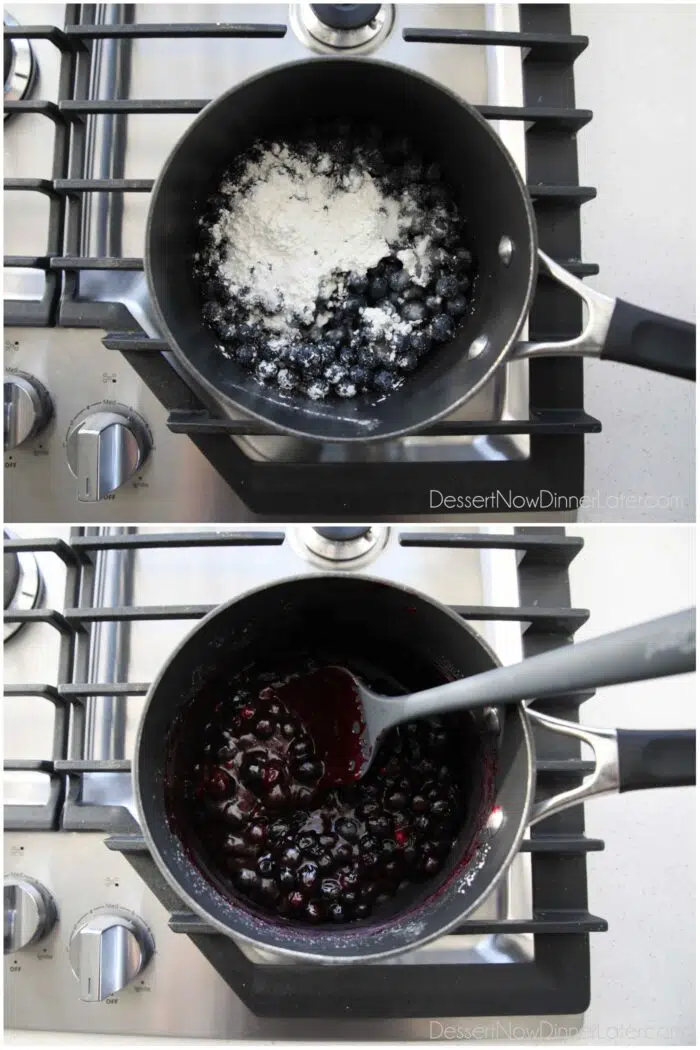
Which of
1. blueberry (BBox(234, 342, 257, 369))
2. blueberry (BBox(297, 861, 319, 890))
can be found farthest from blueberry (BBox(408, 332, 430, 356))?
blueberry (BBox(297, 861, 319, 890))

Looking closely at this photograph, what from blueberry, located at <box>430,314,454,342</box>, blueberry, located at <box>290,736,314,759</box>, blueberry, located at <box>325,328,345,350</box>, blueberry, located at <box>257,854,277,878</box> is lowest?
blueberry, located at <box>257,854,277,878</box>

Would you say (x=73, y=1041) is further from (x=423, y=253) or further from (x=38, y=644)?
(x=423, y=253)

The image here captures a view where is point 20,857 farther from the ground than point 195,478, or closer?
closer

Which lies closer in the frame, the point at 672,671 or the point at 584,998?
the point at 672,671

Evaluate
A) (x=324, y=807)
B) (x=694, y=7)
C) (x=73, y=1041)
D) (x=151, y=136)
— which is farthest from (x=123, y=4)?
(x=73, y=1041)

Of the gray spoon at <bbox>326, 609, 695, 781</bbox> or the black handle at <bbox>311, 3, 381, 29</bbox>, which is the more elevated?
the black handle at <bbox>311, 3, 381, 29</bbox>

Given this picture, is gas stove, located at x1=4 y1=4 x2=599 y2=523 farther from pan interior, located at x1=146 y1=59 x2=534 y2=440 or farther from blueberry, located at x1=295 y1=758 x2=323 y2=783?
blueberry, located at x1=295 y1=758 x2=323 y2=783

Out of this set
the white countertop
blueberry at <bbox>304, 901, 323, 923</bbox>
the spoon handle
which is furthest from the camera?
the white countertop

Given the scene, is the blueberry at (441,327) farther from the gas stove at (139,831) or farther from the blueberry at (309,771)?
the blueberry at (309,771)
